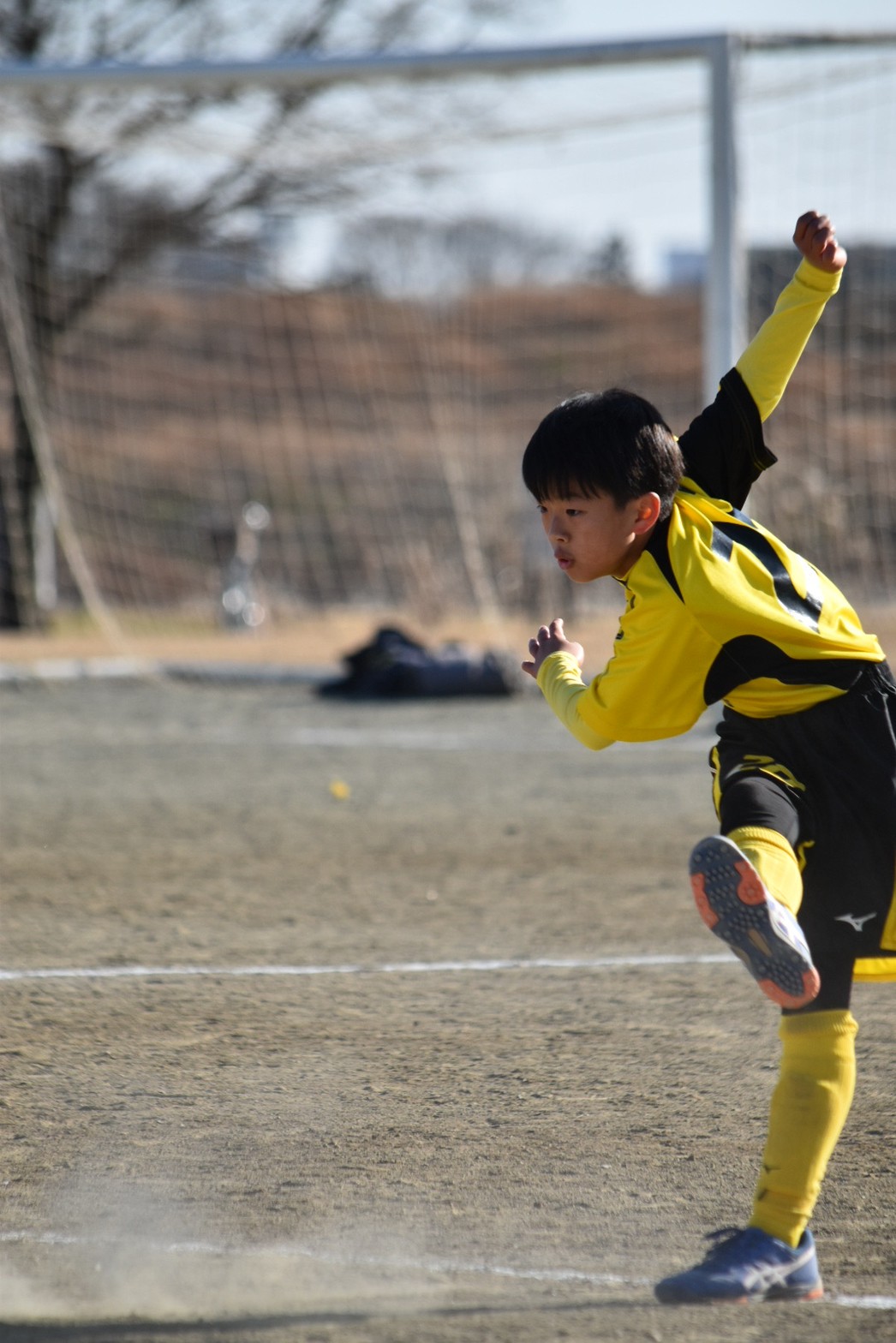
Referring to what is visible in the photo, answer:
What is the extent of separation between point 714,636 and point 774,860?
0.38 metres

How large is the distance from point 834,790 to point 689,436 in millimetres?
755

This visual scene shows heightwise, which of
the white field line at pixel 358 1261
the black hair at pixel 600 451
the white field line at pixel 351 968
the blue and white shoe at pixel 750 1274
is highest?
the black hair at pixel 600 451

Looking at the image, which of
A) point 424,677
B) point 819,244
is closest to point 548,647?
point 819,244

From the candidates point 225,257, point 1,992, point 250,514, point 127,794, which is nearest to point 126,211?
point 225,257

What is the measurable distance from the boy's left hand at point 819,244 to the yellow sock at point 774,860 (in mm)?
1171

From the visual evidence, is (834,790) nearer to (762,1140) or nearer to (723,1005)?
(762,1140)

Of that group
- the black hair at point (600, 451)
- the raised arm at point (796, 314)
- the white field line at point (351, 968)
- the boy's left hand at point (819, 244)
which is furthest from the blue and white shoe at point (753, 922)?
the white field line at point (351, 968)

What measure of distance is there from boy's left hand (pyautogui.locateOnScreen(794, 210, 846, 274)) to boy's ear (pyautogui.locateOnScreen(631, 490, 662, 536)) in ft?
2.33

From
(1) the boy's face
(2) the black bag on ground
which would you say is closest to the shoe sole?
(1) the boy's face

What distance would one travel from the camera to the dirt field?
2395 millimetres

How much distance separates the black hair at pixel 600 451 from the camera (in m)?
2.58

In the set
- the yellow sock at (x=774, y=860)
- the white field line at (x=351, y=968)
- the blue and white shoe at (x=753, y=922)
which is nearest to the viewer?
the blue and white shoe at (x=753, y=922)

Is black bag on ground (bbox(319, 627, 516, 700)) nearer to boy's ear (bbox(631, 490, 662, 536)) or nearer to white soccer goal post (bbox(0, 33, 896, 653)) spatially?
white soccer goal post (bbox(0, 33, 896, 653))

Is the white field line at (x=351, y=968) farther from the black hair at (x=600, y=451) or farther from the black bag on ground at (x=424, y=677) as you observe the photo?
the black bag on ground at (x=424, y=677)
